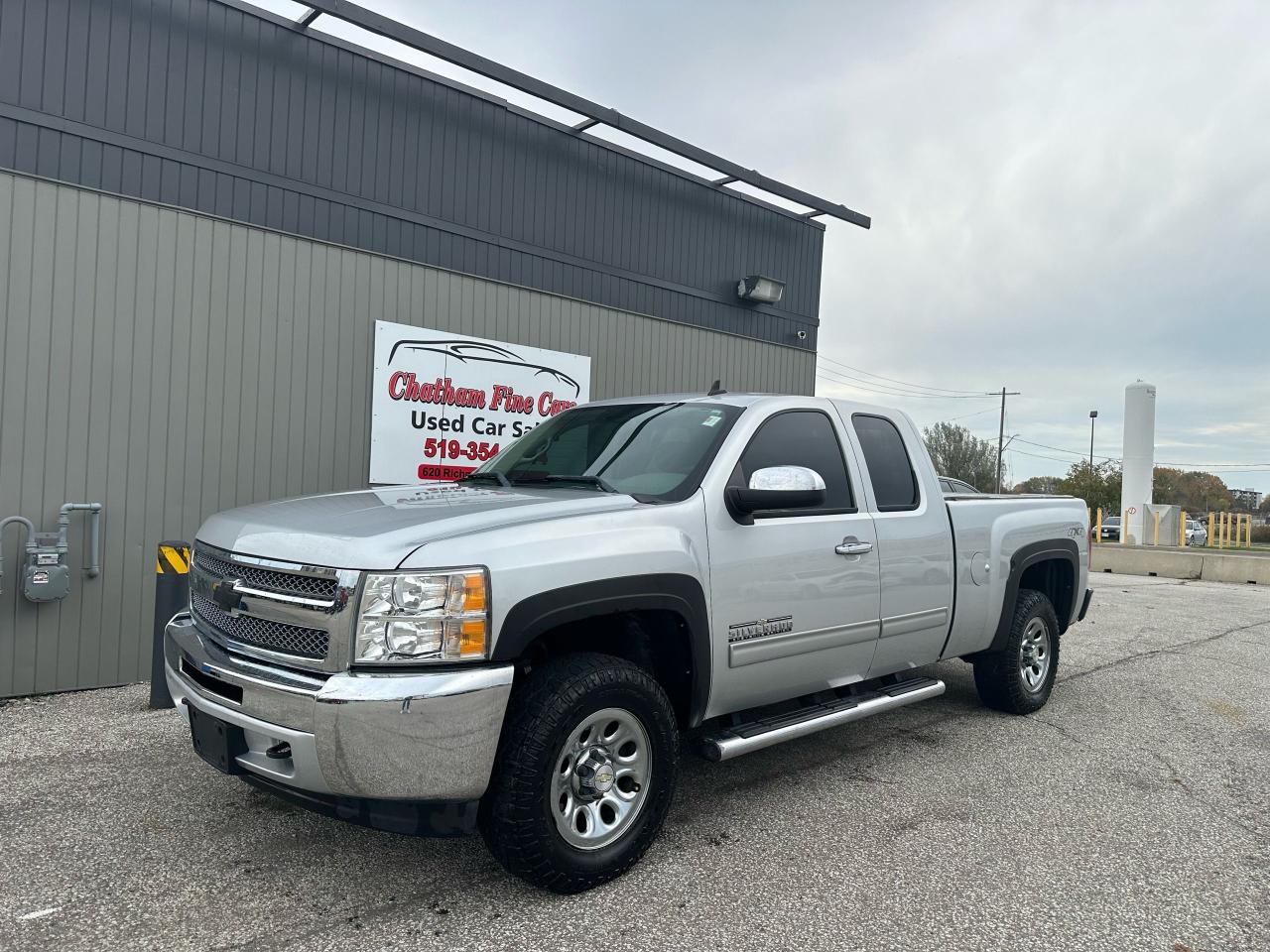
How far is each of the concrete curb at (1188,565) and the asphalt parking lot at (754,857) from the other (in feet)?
44.9

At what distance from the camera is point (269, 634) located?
10.0 ft

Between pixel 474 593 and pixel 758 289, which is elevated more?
pixel 758 289

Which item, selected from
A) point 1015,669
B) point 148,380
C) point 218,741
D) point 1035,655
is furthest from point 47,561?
point 1035,655

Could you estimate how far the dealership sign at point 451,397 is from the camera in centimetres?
772

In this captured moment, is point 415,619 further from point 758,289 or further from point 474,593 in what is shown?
point 758,289

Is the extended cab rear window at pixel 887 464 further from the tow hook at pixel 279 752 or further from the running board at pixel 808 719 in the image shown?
the tow hook at pixel 279 752

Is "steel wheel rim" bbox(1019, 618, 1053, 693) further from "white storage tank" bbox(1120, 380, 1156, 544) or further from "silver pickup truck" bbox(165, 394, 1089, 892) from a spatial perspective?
"white storage tank" bbox(1120, 380, 1156, 544)

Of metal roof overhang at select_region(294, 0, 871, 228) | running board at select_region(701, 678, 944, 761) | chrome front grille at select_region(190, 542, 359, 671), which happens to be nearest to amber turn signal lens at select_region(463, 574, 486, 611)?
chrome front grille at select_region(190, 542, 359, 671)

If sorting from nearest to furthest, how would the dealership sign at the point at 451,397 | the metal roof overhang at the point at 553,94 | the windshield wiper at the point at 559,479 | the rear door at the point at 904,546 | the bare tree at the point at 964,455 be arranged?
1. the windshield wiper at the point at 559,479
2. the rear door at the point at 904,546
3. the metal roof overhang at the point at 553,94
4. the dealership sign at the point at 451,397
5. the bare tree at the point at 964,455

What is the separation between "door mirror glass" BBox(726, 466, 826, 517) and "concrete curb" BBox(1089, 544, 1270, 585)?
1531cm

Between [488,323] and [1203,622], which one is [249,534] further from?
[1203,622]

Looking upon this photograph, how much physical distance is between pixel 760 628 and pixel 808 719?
1.98 feet

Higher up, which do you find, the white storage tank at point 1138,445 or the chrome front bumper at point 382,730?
the white storage tank at point 1138,445

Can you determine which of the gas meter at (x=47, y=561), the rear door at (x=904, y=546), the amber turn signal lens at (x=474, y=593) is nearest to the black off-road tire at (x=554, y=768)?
the amber turn signal lens at (x=474, y=593)
